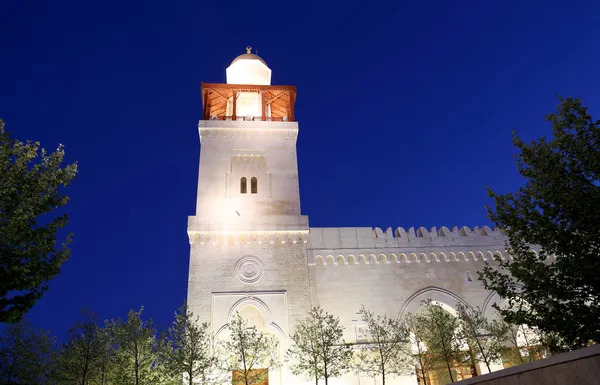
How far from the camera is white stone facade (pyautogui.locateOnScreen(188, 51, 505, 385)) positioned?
24891 mm

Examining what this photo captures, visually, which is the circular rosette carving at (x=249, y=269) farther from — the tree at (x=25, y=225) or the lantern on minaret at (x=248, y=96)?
the tree at (x=25, y=225)

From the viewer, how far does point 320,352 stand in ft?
72.2

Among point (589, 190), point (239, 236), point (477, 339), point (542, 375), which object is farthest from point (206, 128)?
point (542, 375)

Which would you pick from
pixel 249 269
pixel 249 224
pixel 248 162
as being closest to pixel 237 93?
pixel 248 162

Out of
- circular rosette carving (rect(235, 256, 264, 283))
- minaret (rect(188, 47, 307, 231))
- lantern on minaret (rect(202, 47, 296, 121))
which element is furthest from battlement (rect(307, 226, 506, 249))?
lantern on minaret (rect(202, 47, 296, 121))

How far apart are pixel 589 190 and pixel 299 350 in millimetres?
16091

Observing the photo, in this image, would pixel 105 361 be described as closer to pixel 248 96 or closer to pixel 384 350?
pixel 384 350

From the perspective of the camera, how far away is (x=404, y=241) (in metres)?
28.3

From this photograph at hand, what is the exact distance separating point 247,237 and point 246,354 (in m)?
7.11

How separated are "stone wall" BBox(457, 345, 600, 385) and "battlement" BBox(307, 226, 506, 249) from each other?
59.4 feet

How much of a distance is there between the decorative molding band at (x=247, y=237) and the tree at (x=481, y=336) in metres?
9.89

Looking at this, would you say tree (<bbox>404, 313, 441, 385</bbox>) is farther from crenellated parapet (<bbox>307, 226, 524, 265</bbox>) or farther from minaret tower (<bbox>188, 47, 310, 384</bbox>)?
minaret tower (<bbox>188, 47, 310, 384</bbox>)

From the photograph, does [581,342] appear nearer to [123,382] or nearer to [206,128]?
[123,382]

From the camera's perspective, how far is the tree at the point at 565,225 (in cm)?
1176
